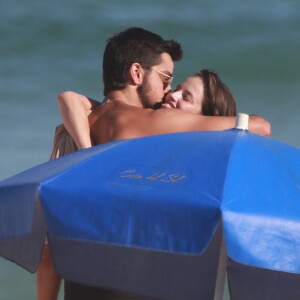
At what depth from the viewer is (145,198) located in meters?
2.72

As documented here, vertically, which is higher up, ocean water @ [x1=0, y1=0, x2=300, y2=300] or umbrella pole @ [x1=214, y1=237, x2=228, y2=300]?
umbrella pole @ [x1=214, y1=237, x2=228, y2=300]

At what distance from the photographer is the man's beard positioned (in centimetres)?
381

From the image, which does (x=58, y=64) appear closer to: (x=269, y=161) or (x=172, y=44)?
(x=172, y=44)

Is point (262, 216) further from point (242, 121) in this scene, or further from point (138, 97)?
Answer: point (138, 97)

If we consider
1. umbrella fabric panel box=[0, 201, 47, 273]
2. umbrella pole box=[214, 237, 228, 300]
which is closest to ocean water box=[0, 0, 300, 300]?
umbrella fabric panel box=[0, 201, 47, 273]

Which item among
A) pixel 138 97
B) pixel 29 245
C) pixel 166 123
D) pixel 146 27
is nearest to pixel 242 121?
pixel 166 123

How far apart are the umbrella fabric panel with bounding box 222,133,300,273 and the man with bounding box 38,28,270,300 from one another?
0.57 m

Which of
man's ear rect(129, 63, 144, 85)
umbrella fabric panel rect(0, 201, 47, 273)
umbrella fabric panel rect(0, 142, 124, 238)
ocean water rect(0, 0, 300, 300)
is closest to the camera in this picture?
umbrella fabric panel rect(0, 142, 124, 238)

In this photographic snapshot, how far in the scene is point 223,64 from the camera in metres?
11.2

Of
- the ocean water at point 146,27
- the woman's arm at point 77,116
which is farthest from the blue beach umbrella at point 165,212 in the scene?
the ocean water at point 146,27

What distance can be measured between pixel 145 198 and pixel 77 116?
96 centimetres

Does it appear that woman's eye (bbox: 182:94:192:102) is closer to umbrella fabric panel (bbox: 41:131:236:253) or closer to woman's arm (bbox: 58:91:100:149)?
woman's arm (bbox: 58:91:100:149)

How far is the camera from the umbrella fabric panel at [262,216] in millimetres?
2611

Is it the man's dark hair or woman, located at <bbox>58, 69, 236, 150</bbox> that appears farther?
the man's dark hair
